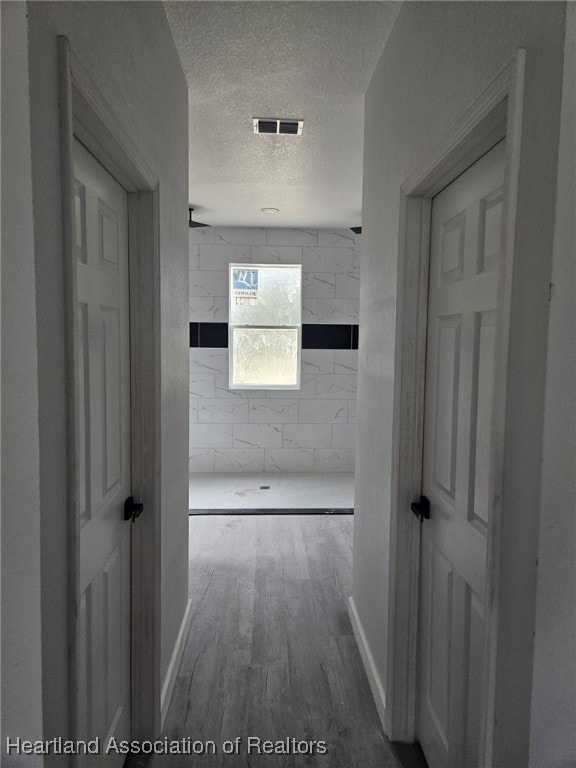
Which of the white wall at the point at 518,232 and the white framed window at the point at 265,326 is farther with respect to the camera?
the white framed window at the point at 265,326

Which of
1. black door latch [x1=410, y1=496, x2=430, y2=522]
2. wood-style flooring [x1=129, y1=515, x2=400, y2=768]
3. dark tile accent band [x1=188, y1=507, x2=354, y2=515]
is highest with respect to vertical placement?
black door latch [x1=410, y1=496, x2=430, y2=522]

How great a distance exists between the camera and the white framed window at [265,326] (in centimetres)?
594

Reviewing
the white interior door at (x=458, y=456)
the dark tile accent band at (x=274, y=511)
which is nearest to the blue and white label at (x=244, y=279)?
the dark tile accent band at (x=274, y=511)

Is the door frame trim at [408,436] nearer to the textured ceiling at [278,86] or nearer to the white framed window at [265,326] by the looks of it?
the textured ceiling at [278,86]

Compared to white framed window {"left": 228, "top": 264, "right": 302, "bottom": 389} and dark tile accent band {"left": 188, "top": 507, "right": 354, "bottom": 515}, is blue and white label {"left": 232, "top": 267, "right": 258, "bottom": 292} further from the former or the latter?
dark tile accent band {"left": 188, "top": 507, "right": 354, "bottom": 515}

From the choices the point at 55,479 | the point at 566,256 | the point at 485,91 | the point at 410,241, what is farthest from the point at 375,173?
the point at 55,479

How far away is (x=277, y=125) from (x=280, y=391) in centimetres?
353

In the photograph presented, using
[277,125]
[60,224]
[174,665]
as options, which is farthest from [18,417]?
[277,125]

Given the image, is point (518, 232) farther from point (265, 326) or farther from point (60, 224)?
point (265, 326)

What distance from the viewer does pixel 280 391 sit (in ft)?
19.8

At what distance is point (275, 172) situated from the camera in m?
3.73

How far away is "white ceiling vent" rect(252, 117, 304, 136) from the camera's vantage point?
2809 millimetres

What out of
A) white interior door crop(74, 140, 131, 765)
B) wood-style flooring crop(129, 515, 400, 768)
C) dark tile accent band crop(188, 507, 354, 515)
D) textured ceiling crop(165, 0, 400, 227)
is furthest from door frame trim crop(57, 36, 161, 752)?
dark tile accent band crop(188, 507, 354, 515)

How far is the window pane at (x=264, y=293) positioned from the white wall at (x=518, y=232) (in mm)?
3599
